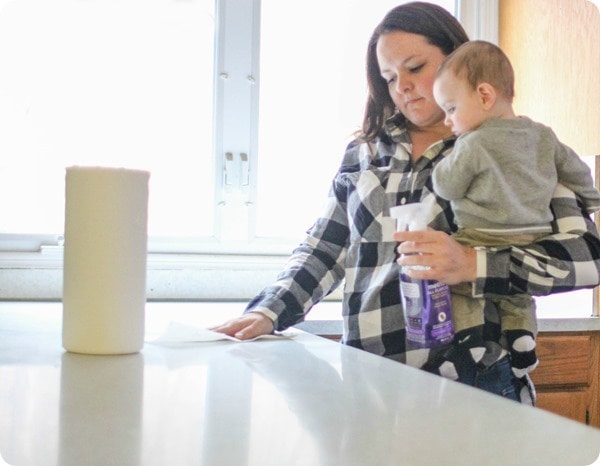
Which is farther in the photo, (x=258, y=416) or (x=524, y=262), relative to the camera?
(x=524, y=262)

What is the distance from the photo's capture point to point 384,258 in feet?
5.17

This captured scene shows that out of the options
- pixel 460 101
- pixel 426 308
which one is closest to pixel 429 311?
pixel 426 308

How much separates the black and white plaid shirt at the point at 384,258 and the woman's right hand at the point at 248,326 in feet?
0.09

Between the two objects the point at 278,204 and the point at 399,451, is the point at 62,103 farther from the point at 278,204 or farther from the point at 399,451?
the point at 399,451

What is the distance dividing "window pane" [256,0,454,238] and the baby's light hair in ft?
4.40

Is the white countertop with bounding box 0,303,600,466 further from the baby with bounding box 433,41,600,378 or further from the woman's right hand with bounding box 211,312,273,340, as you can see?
the baby with bounding box 433,41,600,378

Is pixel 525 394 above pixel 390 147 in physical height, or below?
below

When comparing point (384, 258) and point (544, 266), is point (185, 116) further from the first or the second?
point (544, 266)

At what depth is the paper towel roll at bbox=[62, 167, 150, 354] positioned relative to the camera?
1080 mm

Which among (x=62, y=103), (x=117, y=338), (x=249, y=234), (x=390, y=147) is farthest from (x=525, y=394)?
(x=62, y=103)

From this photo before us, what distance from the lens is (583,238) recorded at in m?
1.44

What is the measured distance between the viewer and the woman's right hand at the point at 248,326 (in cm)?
139

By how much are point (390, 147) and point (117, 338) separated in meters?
0.76

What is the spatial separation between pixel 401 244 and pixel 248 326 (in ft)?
0.90
